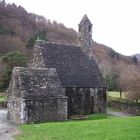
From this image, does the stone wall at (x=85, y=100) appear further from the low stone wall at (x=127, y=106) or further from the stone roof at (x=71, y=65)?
the low stone wall at (x=127, y=106)

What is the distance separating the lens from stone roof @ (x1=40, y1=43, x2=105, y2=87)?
1393 inches

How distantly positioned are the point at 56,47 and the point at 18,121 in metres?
11.3

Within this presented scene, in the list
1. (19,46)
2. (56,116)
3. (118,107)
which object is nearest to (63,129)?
(56,116)

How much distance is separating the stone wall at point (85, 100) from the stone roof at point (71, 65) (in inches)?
26.4

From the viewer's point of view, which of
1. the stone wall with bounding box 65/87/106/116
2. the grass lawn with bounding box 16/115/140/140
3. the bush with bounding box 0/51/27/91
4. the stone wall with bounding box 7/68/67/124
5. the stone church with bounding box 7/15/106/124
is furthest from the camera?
the bush with bounding box 0/51/27/91

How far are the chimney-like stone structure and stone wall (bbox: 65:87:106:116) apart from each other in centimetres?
625

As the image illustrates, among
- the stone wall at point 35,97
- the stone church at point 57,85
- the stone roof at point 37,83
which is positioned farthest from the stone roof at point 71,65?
the stone wall at point 35,97

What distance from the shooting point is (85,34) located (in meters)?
41.2

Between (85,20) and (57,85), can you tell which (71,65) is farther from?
(85,20)

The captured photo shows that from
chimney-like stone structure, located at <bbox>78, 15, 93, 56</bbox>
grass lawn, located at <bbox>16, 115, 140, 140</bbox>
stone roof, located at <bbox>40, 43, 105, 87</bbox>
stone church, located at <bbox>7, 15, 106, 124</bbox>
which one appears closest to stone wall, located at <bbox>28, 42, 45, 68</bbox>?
stone church, located at <bbox>7, 15, 106, 124</bbox>

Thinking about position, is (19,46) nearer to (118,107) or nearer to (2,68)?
(2,68)

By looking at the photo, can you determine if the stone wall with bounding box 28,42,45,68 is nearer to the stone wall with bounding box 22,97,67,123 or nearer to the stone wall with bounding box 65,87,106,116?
the stone wall with bounding box 65,87,106,116

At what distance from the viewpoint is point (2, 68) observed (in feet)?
205

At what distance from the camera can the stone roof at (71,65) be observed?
35.4m
